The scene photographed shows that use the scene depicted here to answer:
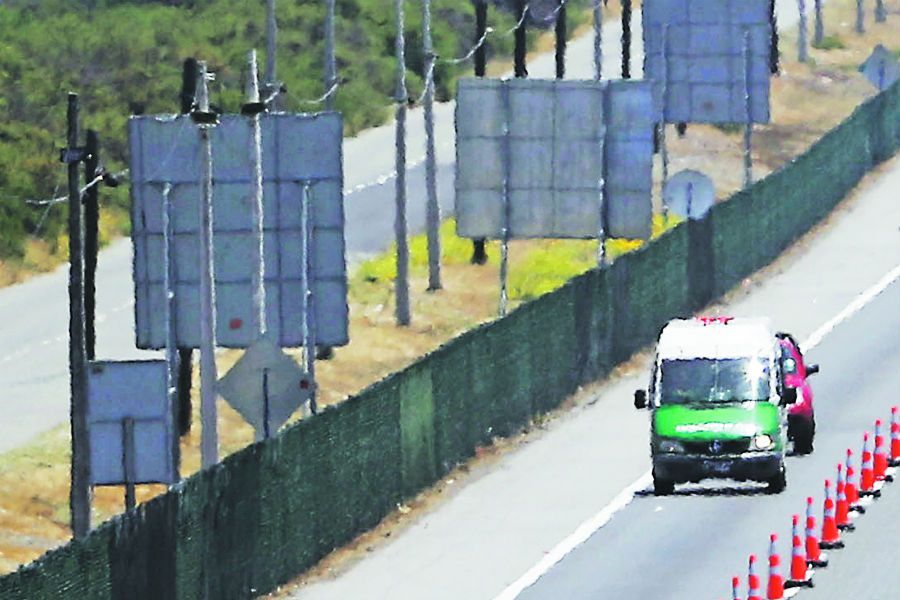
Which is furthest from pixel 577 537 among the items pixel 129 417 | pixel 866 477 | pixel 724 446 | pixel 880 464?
pixel 129 417

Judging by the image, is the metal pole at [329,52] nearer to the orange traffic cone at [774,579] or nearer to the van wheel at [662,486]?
the van wheel at [662,486]

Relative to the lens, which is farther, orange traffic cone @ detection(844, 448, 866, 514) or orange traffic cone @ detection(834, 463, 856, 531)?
orange traffic cone @ detection(844, 448, 866, 514)

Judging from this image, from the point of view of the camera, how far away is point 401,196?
198ft

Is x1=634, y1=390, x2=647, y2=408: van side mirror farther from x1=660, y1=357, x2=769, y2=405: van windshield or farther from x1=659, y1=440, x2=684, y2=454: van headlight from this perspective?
x1=659, y1=440, x2=684, y2=454: van headlight

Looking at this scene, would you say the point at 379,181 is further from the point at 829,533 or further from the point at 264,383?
the point at 829,533

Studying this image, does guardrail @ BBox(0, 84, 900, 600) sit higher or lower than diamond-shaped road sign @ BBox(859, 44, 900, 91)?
lower

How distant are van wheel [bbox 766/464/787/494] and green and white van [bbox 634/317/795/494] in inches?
0.5

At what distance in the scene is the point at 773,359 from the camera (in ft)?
Answer: 129

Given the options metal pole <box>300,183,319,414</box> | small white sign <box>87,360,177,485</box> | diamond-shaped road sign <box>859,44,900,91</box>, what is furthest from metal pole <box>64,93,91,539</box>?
diamond-shaped road sign <box>859,44,900,91</box>

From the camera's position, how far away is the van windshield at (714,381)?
1532 inches

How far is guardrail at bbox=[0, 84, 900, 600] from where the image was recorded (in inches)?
1114

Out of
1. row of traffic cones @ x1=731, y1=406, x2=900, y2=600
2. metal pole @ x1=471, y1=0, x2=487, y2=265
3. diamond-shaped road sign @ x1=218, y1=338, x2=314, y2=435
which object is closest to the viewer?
row of traffic cones @ x1=731, y1=406, x2=900, y2=600

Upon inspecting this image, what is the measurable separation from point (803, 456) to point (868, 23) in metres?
90.3

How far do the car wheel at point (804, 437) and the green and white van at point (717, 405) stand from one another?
2.65 m
